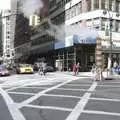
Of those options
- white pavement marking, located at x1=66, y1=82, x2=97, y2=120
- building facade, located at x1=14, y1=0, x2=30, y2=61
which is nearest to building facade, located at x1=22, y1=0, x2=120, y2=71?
building facade, located at x1=14, y1=0, x2=30, y2=61

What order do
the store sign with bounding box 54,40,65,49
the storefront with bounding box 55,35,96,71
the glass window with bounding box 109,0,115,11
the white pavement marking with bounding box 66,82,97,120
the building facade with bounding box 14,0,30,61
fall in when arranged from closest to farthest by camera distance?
the white pavement marking with bounding box 66,82,97,120 → the storefront with bounding box 55,35,96,71 → the glass window with bounding box 109,0,115,11 → the store sign with bounding box 54,40,65,49 → the building facade with bounding box 14,0,30,61

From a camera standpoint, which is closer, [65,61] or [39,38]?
[65,61]

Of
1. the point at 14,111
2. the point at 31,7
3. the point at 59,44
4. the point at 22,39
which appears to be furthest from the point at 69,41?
the point at 22,39

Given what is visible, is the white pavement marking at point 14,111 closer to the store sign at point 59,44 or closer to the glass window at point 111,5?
the glass window at point 111,5

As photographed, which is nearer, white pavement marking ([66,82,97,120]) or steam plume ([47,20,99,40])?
white pavement marking ([66,82,97,120])

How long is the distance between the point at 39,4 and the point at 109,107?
1583 centimetres

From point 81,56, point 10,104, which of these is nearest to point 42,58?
point 81,56

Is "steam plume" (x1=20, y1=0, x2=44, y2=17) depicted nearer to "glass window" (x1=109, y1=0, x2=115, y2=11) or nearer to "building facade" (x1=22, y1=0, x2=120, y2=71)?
"building facade" (x1=22, y1=0, x2=120, y2=71)

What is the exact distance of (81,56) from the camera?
67.1 metres

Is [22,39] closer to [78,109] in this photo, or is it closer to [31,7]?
[31,7]

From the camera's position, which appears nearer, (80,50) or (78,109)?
(78,109)

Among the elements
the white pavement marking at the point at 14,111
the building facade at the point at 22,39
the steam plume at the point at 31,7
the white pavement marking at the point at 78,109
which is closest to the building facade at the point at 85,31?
the building facade at the point at 22,39

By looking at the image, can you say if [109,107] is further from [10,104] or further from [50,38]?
[50,38]

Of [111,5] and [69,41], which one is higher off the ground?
[111,5]
